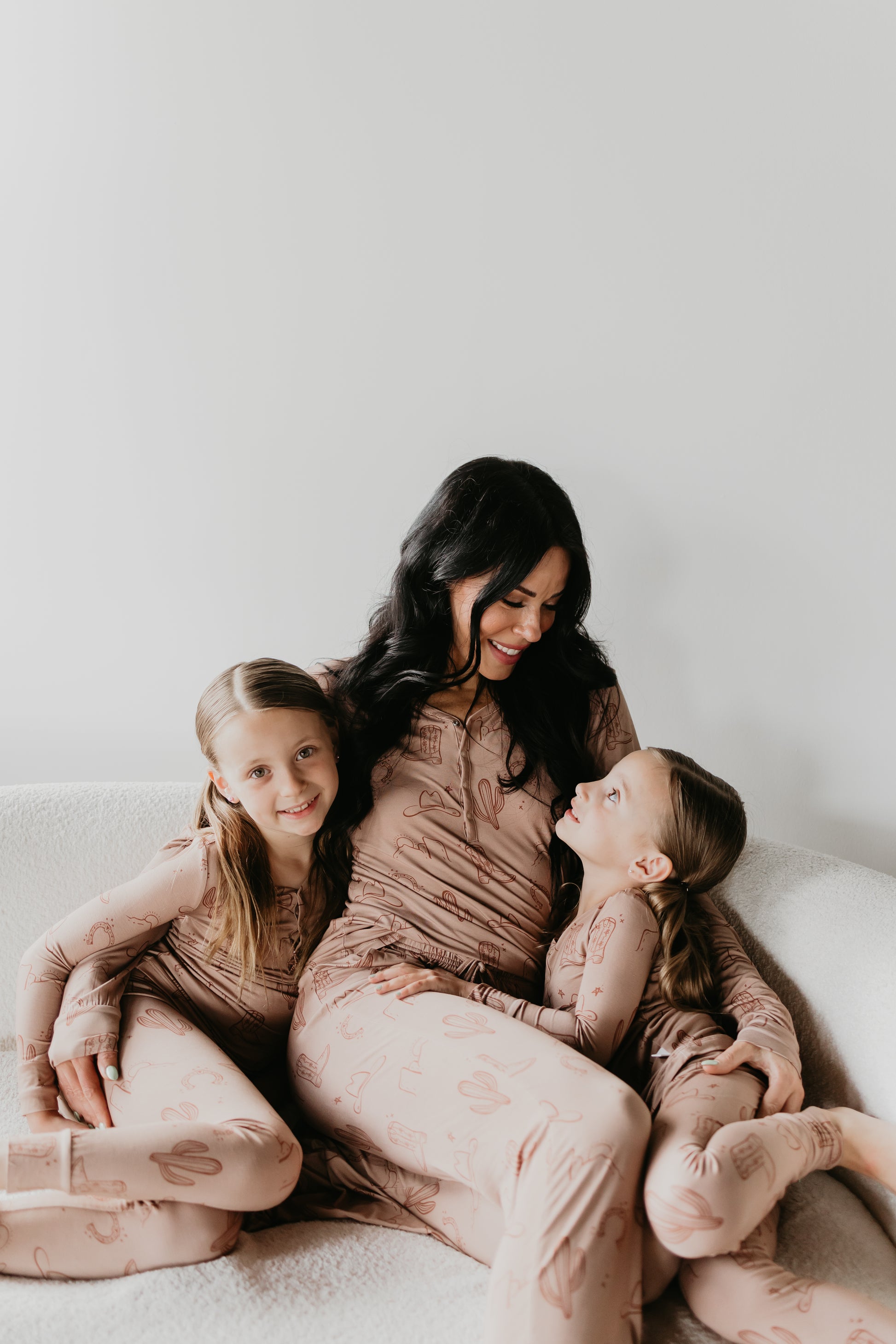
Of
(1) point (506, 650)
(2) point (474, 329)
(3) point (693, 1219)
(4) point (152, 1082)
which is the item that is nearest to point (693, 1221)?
(3) point (693, 1219)

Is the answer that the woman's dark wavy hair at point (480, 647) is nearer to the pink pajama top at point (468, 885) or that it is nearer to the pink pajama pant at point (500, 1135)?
the pink pajama top at point (468, 885)

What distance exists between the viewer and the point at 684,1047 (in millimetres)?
1305

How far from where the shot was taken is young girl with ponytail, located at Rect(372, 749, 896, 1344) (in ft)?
3.44

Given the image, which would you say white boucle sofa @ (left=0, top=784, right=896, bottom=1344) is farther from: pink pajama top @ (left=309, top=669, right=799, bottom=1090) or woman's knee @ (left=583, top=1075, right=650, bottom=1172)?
woman's knee @ (left=583, top=1075, right=650, bottom=1172)

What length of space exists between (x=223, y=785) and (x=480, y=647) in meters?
0.43

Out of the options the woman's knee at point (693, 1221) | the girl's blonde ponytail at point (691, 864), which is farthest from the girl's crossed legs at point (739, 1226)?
the girl's blonde ponytail at point (691, 864)

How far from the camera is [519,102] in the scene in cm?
165

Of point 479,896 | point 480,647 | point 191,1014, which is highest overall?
point 480,647

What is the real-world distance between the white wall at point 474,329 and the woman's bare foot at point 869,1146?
650mm

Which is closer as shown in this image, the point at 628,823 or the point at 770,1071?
the point at 770,1071

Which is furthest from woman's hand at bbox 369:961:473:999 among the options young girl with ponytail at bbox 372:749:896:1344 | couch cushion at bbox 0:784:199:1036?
couch cushion at bbox 0:784:199:1036

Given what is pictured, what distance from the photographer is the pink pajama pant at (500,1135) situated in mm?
1011

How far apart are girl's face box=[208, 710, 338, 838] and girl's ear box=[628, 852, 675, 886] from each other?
0.45 metres

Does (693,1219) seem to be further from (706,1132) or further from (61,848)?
(61,848)
